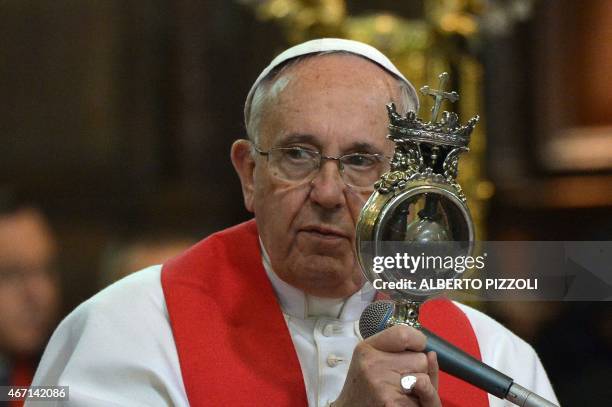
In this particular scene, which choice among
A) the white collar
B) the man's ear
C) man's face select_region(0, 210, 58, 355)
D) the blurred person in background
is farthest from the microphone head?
man's face select_region(0, 210, 58, 355)

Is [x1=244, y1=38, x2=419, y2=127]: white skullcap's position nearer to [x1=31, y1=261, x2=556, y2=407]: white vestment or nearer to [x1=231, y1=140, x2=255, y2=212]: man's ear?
[x1=231, y1=140, x2=255, y2=212]: man's ear

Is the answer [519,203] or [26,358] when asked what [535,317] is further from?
[26,358]

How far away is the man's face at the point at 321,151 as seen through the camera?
219cm

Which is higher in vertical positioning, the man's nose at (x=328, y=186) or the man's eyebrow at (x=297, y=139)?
the man's eyebrow at (x=297, y=139)

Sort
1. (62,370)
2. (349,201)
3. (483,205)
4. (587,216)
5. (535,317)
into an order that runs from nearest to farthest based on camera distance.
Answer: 1. (349,201)
2. (62,370)
3. (535,317)
4. (587,216)
5. (483,205)

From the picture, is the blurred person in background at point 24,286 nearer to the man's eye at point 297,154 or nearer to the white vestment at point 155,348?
the white vestment at point 155,348

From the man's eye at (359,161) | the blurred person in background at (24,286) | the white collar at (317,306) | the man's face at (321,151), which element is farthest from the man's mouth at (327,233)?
the blurred person in background at (24,286)

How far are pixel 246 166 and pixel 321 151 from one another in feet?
0.98

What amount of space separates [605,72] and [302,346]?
1747 mm

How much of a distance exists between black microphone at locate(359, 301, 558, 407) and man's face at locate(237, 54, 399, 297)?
1.24 feet

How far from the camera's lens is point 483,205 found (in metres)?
3.62

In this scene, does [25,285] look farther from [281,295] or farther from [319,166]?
[319,166]

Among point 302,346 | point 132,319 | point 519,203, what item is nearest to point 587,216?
point 519,203

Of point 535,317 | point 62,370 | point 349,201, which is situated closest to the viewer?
point 349,201
